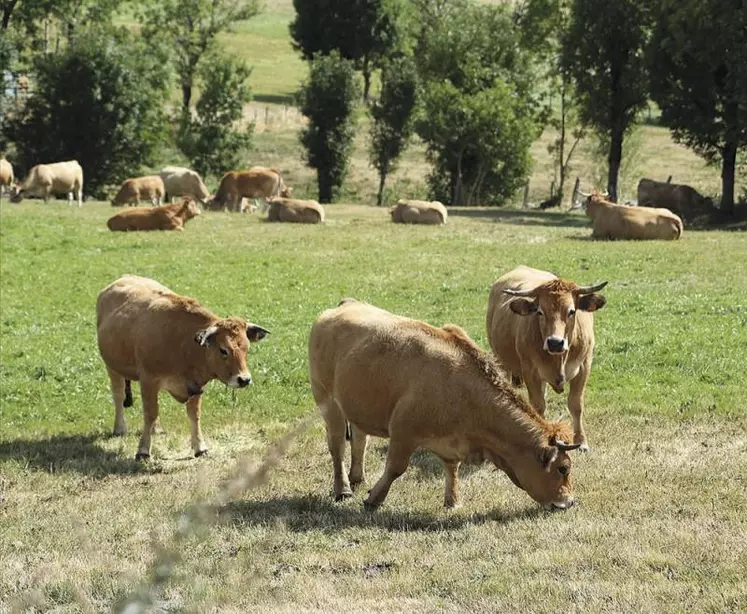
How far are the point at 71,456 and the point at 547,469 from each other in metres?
6.72

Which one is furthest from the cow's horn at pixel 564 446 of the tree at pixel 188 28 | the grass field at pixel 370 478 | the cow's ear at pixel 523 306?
the tree at pixel 188 28

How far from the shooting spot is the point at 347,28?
91.9 m

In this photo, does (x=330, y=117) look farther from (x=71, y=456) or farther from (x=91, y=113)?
(x=71, y=456)

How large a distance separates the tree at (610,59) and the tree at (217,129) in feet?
72.8

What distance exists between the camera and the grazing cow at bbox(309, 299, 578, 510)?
35.6ft

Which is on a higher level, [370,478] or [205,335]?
[205,335]

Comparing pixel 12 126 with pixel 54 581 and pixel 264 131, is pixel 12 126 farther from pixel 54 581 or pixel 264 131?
pixel 54 581

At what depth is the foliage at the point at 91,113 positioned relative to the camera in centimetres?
5825

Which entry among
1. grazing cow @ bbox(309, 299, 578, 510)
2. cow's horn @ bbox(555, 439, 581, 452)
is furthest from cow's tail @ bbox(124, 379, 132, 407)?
cow's horn @ bbox(555, 439, 581, 452)

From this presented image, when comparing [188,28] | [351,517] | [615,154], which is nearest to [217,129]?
[188,28]

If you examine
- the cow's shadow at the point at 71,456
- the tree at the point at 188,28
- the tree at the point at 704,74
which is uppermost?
the tree at the point at 188,28

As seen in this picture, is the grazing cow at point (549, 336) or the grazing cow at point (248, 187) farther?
the grazing cow at point (248, 187)

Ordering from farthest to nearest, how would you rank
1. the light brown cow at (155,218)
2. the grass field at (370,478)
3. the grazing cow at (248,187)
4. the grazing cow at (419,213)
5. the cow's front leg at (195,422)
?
the grazing cow at (248,187)
the grazing cow at (419,213)
the light brown cow at (155,218)
the cow's front leg at (195,422)
the grass field at (370,478)

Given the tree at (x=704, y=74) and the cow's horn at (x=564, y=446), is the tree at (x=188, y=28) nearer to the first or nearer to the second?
the tree at (x=704, y=74)
